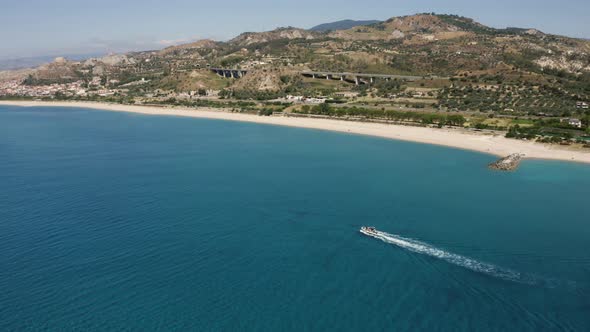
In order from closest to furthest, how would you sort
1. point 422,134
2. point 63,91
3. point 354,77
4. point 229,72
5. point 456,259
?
point 456,259
point 422,134
point 354,77
point 229,72
point 63,91

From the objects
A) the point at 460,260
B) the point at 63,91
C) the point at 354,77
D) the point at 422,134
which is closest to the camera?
the point at 460,260

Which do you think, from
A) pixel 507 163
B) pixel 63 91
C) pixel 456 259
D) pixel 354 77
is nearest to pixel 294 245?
pixel 456 259

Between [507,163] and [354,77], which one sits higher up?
[354,77]

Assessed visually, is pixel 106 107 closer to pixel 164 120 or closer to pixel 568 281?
pixel 164 120

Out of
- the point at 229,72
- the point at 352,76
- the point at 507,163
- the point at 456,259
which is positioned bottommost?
the point at 456,259

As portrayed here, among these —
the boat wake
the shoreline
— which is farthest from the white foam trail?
the shoreline

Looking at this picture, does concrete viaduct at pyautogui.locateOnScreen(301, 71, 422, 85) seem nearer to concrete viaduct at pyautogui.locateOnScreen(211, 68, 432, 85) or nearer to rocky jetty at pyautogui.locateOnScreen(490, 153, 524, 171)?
concrete viaduct at pyautogui.locateOnScreen(211, 68, 432, 85)

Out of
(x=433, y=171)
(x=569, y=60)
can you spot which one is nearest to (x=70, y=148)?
(x=433, y=171)

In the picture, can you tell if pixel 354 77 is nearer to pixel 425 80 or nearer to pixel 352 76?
pixel 352 76
